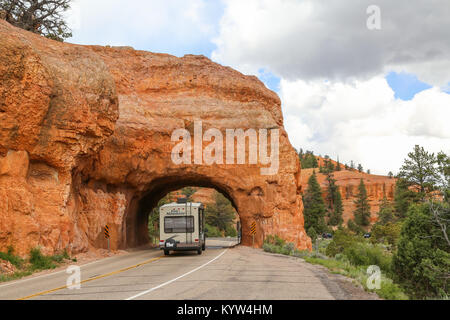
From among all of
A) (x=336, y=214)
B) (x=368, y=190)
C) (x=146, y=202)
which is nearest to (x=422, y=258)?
(x=146, y=202)

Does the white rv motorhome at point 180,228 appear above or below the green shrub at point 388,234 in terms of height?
above

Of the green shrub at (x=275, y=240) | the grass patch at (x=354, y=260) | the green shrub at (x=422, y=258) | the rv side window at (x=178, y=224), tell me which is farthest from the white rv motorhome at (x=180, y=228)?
the green shrub at (x=422, y=258)

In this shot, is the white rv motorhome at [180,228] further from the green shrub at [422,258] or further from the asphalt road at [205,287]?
the green shrub at [422,258]

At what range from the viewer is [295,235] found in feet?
98.2

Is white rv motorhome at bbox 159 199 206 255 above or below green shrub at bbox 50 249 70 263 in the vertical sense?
above

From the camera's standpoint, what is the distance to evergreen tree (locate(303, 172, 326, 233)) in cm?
7606

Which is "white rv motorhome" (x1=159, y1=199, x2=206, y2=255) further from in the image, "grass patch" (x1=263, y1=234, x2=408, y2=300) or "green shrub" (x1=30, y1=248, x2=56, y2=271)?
"green shrub" (x1=30, y1=248, x2=56, y2=271)

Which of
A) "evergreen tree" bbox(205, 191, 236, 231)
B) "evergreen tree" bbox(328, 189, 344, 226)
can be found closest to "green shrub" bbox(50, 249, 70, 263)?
"evergreen tree" bbox(205, 191, 236, 231)

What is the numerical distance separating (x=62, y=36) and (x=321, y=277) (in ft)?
111

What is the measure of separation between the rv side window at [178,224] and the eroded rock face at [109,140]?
16.5 ft

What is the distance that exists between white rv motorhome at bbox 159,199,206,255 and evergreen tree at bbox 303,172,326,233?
2186 inches

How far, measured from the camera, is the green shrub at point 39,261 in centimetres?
1685

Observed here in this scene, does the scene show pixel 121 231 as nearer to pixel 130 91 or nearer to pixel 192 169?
pixel 192 169

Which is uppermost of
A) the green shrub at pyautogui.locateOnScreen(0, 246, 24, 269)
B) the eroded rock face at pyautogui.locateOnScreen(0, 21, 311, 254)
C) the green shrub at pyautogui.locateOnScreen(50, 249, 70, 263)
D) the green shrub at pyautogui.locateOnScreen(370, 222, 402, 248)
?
the eroded rock face at pyautogui.locateOnScreen(0, 21, 311, 254)
